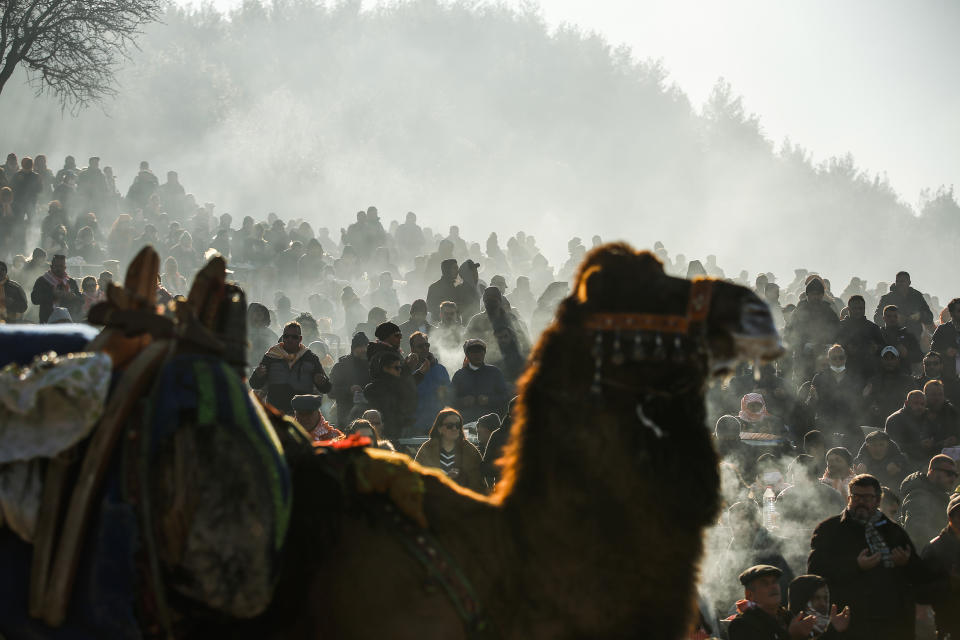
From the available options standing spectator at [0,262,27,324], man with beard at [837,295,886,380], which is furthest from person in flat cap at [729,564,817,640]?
standing spectator at [0,262,27,324]

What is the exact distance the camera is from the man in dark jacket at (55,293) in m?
12.3

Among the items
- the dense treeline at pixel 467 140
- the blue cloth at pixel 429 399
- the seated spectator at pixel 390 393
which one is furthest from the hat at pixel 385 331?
the dense treeline at pixel 467 140

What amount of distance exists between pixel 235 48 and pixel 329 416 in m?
38.9

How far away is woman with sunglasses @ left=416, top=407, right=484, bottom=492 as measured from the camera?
29.1 feet

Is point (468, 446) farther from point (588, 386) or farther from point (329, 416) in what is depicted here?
point (588, 386)

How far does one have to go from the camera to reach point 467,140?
4659cm

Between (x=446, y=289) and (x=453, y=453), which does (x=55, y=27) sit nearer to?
(x=446, y=289)

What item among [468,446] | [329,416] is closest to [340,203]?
[329,416]

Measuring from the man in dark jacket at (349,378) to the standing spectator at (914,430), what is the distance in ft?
21.4

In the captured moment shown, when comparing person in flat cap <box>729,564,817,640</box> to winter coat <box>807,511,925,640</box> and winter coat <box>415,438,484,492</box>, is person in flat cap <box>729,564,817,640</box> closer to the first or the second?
winter coat <box>807,511,925,640</box>

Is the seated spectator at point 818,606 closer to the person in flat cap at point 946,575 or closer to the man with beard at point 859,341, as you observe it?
the person in flat cap at point 946,575

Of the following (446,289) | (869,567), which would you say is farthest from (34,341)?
(446,289)

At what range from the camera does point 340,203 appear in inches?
1503

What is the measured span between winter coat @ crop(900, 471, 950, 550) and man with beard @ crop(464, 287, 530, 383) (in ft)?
16.1
